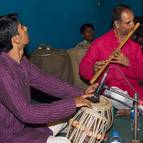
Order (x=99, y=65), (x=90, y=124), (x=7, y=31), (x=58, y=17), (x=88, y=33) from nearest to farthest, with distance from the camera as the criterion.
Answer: (x=7, y=31)
(x=90, y=124)
(x=99, y=65)
(x=58, y=17)
(x=88, y=33)

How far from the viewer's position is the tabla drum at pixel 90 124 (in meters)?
3.16

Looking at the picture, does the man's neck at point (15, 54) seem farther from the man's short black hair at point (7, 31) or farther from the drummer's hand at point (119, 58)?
the drummer's hand at point (119, 58)

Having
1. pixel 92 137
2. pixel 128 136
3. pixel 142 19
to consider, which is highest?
pixel 142 19

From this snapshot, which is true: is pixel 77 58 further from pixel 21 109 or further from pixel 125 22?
pixel 21 109

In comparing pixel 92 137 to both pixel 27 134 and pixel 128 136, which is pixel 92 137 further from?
pixel 128 136

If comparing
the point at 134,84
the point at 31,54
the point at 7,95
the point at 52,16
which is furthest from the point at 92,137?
the point at 52,16

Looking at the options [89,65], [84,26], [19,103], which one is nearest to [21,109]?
[19,103]

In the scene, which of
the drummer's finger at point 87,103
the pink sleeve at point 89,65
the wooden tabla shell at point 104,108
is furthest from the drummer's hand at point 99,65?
the drummer's finger at point 87,103

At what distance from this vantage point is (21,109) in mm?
2680

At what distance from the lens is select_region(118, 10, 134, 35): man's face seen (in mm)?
4297

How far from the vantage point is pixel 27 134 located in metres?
2.95

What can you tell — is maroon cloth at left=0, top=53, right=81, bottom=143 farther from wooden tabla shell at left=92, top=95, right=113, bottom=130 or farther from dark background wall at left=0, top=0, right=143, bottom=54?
dark background wall at left=0, top=0, right=143, bottom=54

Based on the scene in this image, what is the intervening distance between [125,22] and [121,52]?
314mm

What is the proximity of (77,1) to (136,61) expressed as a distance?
80.1 inches
